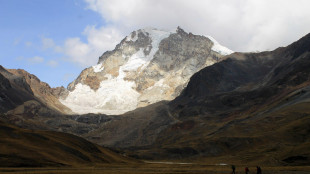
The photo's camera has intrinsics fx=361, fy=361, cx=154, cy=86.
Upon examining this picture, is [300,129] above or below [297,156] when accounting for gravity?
above

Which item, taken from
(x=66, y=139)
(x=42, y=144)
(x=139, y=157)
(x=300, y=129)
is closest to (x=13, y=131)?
(x=42, y=144)

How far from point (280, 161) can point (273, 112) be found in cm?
7583

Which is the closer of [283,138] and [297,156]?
[297,156]

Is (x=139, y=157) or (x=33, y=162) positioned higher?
(x=139, y=157)

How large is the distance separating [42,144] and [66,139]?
50.9ft

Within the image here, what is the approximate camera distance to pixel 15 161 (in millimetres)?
→ 78125

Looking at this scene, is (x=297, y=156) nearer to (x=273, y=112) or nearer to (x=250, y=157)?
(x=250, y=157)

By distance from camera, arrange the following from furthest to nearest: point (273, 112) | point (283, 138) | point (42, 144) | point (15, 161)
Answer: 1. point (273, 112)
2. point (283, 138)
3. point (42, 144)
4. point (15, 161)

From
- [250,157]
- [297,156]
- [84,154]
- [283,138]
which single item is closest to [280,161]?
[297,156]

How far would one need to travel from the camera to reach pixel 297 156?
90.9m

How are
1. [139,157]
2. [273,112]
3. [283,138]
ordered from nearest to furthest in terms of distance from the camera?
1. [283,138]
2. [139,157]
3. [273,112]

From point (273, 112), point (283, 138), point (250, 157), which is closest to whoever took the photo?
point (250, 157)

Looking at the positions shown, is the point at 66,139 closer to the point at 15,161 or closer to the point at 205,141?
the point at 15,161

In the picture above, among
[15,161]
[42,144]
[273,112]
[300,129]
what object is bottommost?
[15,161]
